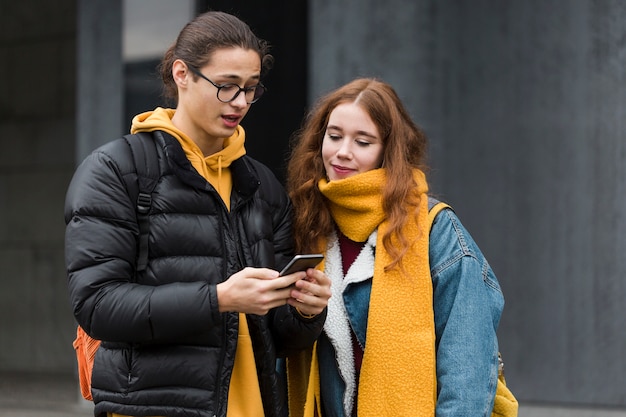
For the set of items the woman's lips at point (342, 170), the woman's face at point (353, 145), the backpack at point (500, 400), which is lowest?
the backpack at point (500, 400)

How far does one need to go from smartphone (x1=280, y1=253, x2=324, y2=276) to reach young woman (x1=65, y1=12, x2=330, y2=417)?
3cm

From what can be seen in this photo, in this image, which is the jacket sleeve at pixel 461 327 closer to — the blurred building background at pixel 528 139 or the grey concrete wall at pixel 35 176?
the blurred building background at pixel 528 139

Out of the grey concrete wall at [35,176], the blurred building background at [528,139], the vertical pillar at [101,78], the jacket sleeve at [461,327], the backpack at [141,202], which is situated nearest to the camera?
the backpack at [141,202]

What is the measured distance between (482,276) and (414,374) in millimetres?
402

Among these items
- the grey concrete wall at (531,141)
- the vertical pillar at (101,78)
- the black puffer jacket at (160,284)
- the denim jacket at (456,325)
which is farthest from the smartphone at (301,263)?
the vertical pillar at (101,78)

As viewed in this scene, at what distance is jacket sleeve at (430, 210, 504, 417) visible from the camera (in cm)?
323

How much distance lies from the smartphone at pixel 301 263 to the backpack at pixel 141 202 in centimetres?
43

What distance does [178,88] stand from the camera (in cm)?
324

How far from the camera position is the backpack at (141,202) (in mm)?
2988

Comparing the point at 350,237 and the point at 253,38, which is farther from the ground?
the point at 253,38

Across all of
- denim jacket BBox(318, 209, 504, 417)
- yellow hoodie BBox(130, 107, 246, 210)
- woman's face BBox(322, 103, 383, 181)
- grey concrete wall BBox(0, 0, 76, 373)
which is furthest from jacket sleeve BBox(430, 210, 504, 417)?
grey concrete wall BBox(0, 0, 76, 373)

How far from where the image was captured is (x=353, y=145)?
11.5ft

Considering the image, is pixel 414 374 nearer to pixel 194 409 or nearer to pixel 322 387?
pixel 322 387

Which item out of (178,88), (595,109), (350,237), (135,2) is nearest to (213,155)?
(178,88)
